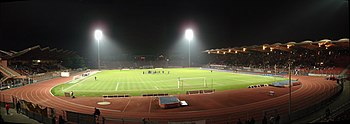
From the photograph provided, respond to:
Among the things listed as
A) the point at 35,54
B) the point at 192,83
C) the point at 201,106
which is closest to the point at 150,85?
the point at 192,83

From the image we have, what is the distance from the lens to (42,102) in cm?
1856

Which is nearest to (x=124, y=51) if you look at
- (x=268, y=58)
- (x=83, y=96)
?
(x=268, y=58)

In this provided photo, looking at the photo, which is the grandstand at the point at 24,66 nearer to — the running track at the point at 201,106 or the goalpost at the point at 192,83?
the running track at the point at 201,106

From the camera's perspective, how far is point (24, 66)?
3891 cm

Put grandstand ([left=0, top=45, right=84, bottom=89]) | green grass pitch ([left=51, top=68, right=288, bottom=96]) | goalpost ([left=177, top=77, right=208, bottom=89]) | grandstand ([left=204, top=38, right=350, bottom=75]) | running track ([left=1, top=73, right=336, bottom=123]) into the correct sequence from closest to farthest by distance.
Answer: running track ([left=1, top=73, right=336, bottom=123]) → green grass pitch ([left=51, top=68, right=288, bottom=96]) → goalpost ([left=177, top=77, right=208, bottom=89]) → grandstand ([left=0, top=45, right=84, bottom=89]) → grandstand ([left=204, top=38, right=350, bottom=75])

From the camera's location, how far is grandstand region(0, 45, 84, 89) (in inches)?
1200

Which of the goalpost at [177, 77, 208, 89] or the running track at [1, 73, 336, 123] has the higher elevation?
the goalpost at [177, 77, 208, 89]

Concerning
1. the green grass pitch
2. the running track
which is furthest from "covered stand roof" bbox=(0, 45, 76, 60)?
the running track

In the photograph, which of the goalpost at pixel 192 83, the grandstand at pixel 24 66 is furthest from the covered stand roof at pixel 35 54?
the goalpost at pixel 192 83

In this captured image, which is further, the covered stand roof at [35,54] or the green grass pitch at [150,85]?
the covered stand roof at [35,54]

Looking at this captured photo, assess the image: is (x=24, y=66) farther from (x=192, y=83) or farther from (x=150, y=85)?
(x=192, y=83)

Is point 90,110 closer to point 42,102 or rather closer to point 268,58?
point 42,102

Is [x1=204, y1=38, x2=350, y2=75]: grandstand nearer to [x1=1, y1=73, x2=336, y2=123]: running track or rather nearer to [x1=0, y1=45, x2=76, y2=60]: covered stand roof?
[x1=1, y1=73, x2=336, y2=123]: running track

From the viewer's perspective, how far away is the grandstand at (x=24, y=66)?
3047 cm
